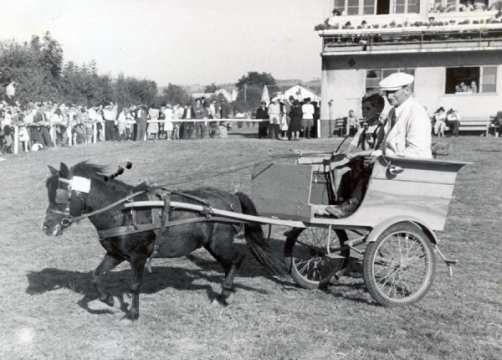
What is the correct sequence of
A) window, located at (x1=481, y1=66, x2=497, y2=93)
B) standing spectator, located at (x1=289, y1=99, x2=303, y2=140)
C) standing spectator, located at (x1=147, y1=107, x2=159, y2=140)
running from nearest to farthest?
standing spectator, located at (x1=289, y1=99, x2=303, y2=140), window, located at (x1=481, y1=66, x2=497, y2=93), standing spectator, located at (x1=147, y1=107, x2=159, y2=140)

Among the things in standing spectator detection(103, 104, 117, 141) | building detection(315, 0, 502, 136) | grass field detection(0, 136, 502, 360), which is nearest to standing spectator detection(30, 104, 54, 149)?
standing spectator detection(103, 104, 117, 141)

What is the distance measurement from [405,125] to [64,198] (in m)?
3.58

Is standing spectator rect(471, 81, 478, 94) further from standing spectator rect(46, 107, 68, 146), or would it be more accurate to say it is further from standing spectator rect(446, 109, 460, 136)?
standing spectator rect(46, 107, 68, 146)

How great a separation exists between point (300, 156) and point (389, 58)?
72.9 feet

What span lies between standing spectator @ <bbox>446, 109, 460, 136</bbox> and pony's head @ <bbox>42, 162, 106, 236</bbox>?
23.2 meters

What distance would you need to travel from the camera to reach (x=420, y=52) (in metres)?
27.5

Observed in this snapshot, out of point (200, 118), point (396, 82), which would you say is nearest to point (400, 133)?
point (396, 82)

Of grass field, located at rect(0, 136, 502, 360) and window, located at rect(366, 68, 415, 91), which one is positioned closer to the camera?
grass field, located at rect(0, 136, 502, 360)

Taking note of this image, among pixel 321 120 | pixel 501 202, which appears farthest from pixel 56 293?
pixel 321 120

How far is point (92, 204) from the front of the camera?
594 cm

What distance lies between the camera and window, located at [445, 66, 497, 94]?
27.7 m

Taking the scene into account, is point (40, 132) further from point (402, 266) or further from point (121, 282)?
point (402, 266)

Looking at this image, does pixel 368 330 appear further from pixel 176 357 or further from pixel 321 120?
pixel 321 120

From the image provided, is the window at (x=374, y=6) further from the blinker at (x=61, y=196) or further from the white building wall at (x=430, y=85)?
the blinker at (x=61, y=196)
